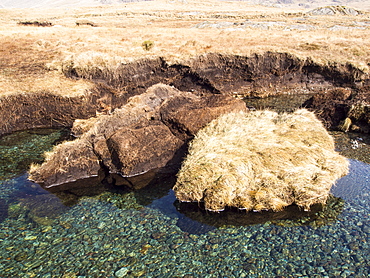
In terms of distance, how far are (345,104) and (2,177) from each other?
2185cm

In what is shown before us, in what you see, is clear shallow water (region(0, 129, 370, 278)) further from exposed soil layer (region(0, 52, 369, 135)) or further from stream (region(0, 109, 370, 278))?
exposed soil layer (region(0, 52, 369, 135))

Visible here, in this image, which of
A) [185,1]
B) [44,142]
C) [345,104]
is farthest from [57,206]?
→ [185,1]

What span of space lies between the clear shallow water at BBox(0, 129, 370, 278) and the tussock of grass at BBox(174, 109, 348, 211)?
1.98ft

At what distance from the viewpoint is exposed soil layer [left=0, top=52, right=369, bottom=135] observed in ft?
70.4

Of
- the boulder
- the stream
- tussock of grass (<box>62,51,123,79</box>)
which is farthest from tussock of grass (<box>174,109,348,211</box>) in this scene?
tussock of grass (<box>62,51,123,79</box>)

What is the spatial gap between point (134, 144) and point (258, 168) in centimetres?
613

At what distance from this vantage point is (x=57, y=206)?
471 inches

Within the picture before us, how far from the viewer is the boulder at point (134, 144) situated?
14155mm

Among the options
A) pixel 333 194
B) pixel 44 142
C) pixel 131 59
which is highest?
pixel 131 59

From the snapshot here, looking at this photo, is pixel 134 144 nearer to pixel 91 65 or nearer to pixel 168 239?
pixel 168 239

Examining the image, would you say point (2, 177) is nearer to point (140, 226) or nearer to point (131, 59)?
point (140, 226)

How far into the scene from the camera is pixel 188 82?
93.3 feet

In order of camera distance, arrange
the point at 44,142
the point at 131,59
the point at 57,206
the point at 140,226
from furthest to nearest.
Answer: the point at 131,59
the point at 44,142
the point at 57,206
the point at 140,226

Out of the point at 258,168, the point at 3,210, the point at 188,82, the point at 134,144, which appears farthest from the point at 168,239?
the point at 188,82
